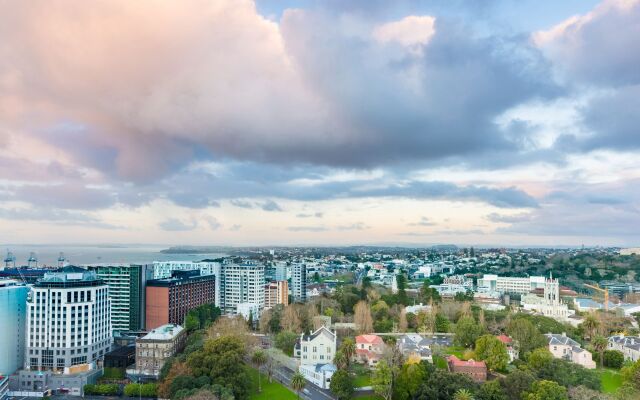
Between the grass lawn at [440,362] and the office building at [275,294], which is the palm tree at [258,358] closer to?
the grass lawn at [440,362]

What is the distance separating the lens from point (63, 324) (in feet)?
144

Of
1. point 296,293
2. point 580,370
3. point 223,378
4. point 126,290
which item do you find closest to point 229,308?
point 296,293

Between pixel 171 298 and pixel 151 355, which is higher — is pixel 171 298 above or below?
above

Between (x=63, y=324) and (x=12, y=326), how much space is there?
4.46 m

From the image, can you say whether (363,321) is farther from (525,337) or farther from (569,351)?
(569,351)

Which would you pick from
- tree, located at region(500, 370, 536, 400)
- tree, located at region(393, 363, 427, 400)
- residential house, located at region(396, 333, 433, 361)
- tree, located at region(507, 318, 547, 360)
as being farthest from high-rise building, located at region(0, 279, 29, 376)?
tree, located at region(507, 318, 547, 360)

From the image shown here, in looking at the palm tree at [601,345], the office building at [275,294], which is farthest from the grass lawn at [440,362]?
the office building at [275,294]

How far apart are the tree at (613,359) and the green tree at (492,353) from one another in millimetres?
11368

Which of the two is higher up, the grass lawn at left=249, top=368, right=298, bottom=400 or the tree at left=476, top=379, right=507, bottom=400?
the tree at left=476, top=379, right=507, bottom=400

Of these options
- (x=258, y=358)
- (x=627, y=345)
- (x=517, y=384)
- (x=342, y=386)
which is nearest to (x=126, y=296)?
(x=258, y=358)

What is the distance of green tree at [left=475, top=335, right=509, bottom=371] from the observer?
129 ft

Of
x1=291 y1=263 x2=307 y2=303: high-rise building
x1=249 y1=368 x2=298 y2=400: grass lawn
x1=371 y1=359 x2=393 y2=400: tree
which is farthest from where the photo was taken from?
x1=291 y1=263 x2=307 y2=303: high-rise building

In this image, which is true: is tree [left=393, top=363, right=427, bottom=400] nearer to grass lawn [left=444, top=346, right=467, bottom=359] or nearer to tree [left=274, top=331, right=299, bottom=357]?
grass lawn [left=444, top=346, right=467, bottom=359]

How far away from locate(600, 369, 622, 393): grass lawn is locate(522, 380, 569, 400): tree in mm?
9851
